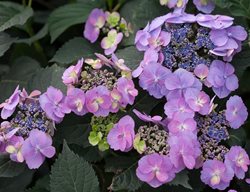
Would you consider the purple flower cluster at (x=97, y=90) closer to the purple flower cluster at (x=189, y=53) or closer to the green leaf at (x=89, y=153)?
the purple flower cluster at (x=189, y=53)

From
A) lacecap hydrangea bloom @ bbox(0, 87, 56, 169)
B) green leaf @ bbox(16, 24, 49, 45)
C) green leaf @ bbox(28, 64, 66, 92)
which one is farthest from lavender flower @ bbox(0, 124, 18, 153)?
green leaf @ bbox(16, 24, 49, 45)

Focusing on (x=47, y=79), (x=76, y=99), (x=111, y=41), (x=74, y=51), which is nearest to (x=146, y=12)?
(x=111, y=41)

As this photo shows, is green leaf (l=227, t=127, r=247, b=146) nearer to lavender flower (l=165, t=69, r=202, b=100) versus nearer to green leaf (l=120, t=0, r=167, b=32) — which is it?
lavender flower (l=165, t=69, r=202, b=100)

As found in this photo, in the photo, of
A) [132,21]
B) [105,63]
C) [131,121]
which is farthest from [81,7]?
[131,121]

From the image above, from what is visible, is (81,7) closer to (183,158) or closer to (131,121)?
(131,121)

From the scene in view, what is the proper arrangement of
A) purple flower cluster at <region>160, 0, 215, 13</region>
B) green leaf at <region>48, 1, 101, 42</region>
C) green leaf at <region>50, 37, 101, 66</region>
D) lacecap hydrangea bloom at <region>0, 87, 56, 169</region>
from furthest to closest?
1. green leaf at <region>48, 1, 101, 42</region>
2. green leaf at <region>50, 37, 101, 66</region>
3. purple flower cluster at <region>160, 0, 215, 13</region>
4. lacecap hydrangea bloom at <region>0, 87, 56, 169</region>

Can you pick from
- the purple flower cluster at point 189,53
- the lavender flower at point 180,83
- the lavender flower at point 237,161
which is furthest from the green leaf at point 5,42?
the lavender flower at point 237,161

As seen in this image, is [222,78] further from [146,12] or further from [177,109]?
[146,12]
